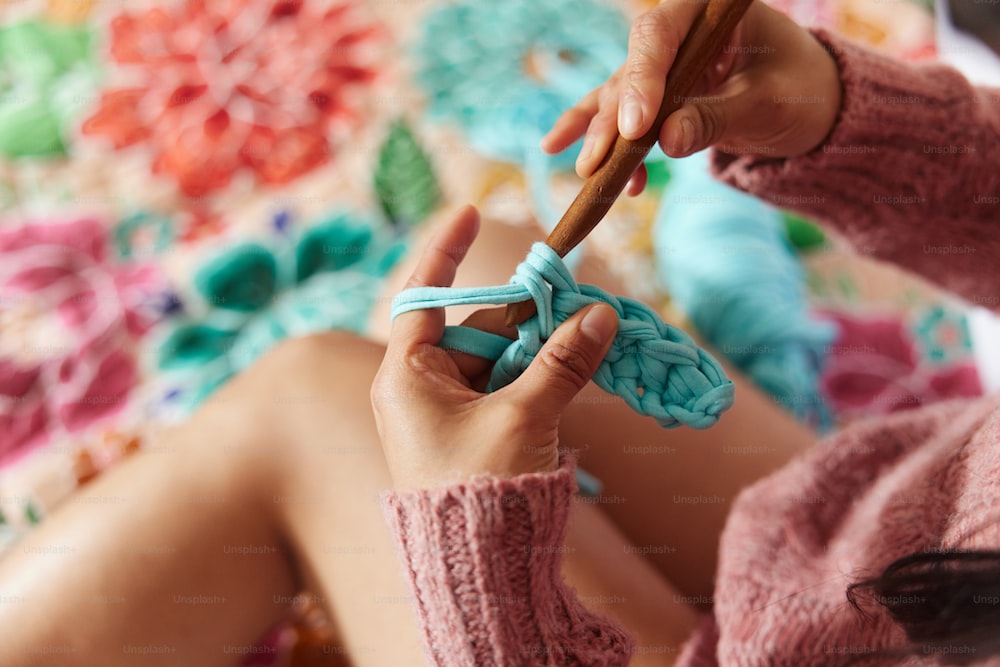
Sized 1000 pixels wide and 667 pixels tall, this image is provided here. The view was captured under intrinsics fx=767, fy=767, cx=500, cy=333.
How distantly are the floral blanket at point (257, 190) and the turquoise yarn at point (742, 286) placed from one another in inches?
1.9

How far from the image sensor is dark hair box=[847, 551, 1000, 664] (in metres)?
0.33

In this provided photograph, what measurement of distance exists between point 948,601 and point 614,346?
0.64 ft

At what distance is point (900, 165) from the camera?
534mm

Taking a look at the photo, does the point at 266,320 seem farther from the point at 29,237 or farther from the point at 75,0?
the point at 75,0

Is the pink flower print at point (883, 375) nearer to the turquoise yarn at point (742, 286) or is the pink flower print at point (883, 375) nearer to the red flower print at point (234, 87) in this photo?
the turquoise yarn at point (742, 286)

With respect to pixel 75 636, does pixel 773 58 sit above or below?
above

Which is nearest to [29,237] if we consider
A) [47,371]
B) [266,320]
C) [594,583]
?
[47,371]

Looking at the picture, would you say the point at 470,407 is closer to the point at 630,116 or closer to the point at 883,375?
the point at 630,116

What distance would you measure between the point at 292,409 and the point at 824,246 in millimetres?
651

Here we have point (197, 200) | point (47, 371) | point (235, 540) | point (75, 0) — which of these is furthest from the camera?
point (75, 0)

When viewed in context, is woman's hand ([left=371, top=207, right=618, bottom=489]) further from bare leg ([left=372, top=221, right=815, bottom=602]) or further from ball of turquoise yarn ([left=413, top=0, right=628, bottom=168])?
ball of turquoise yarn ([left=413, top=0, right=628, bottom=168])

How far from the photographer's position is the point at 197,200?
894 millimetres

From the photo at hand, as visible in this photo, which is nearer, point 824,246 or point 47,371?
point 47,371

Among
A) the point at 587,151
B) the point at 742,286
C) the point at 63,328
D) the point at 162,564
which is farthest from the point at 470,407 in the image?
the point at 63,328
